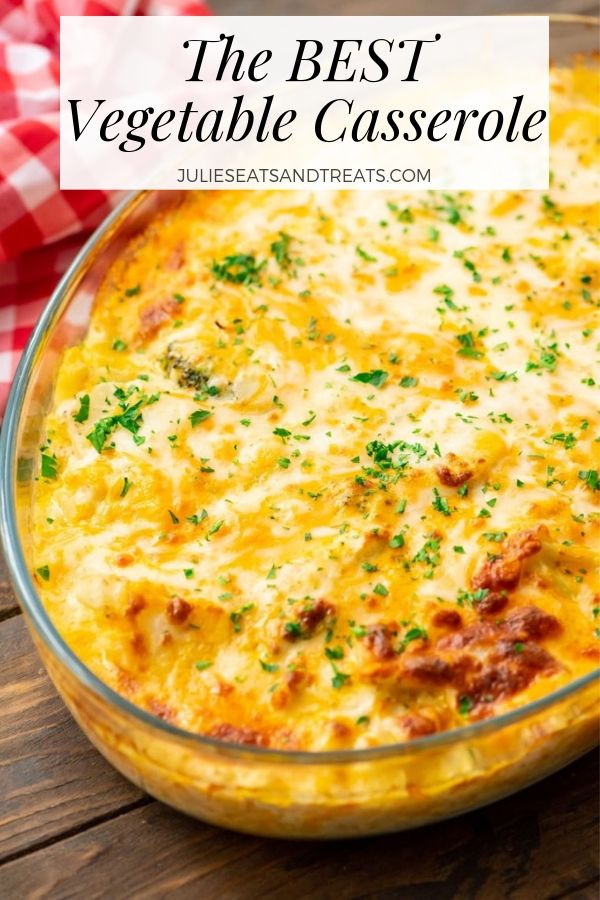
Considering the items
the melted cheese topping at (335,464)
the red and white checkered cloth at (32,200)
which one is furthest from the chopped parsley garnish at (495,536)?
the red and white checkered cloth at (32,200)

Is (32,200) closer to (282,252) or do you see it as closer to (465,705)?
(282,252)

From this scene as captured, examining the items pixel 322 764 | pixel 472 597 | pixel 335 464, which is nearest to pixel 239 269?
pixel 335 464

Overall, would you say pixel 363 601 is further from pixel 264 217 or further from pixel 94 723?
pixel 264 217

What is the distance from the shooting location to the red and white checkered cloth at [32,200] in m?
3.66

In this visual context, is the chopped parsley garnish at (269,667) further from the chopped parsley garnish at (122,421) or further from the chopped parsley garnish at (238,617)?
the chopped parsley garnish at (122,421)

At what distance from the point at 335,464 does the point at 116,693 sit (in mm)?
915

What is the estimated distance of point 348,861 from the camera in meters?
2.41

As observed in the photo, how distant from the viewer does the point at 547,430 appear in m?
2.95

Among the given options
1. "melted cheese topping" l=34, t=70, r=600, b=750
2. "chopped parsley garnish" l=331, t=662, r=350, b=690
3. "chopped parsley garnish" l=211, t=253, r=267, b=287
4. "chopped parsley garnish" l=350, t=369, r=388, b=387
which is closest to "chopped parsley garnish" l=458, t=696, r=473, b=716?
"melted cheese topping" l=34, t=70, r=600, b=750

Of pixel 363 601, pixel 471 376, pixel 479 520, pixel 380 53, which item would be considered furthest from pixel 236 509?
pixel 380 53

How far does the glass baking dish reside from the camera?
2.13 meters

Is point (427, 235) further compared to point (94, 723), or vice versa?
point (427, 235)

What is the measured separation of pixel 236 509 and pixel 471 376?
804 millimetres

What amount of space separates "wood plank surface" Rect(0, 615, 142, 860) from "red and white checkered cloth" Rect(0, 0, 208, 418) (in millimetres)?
1028
